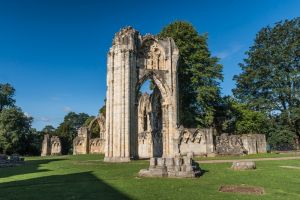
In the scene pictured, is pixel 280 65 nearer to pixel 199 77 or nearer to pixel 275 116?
pixel 275 116

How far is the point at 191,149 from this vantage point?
29594 mm

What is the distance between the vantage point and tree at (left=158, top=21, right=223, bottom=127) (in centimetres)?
3653

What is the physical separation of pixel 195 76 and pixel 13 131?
3091 centimetres

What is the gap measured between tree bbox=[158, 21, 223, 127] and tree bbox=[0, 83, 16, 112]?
126ft

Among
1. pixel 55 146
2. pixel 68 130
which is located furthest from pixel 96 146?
pixel 68 130

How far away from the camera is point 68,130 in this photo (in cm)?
7675

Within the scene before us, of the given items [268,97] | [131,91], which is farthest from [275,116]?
[131,91]

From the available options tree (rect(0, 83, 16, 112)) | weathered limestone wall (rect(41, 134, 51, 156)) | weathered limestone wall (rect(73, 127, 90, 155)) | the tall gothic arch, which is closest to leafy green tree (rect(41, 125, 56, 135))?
tree (rect(0, 83, 16, 112))

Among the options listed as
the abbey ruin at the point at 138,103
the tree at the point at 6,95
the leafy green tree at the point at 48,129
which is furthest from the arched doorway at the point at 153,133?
the leafy green tree at the point at 48,129

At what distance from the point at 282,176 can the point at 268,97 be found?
37237mm

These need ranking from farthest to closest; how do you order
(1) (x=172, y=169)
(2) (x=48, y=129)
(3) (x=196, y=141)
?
(2) (x=48, y=129) < (3) (x=196, y=141) < (1) (x=172, y=169)

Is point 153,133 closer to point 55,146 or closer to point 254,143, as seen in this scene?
point 254,143

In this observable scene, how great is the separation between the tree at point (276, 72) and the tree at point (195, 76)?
38.3ft

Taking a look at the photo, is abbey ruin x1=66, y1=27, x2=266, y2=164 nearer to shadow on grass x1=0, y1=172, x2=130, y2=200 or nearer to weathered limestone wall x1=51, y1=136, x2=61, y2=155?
shadow on grass x1=0, y1=172, x2=130, y2=200
